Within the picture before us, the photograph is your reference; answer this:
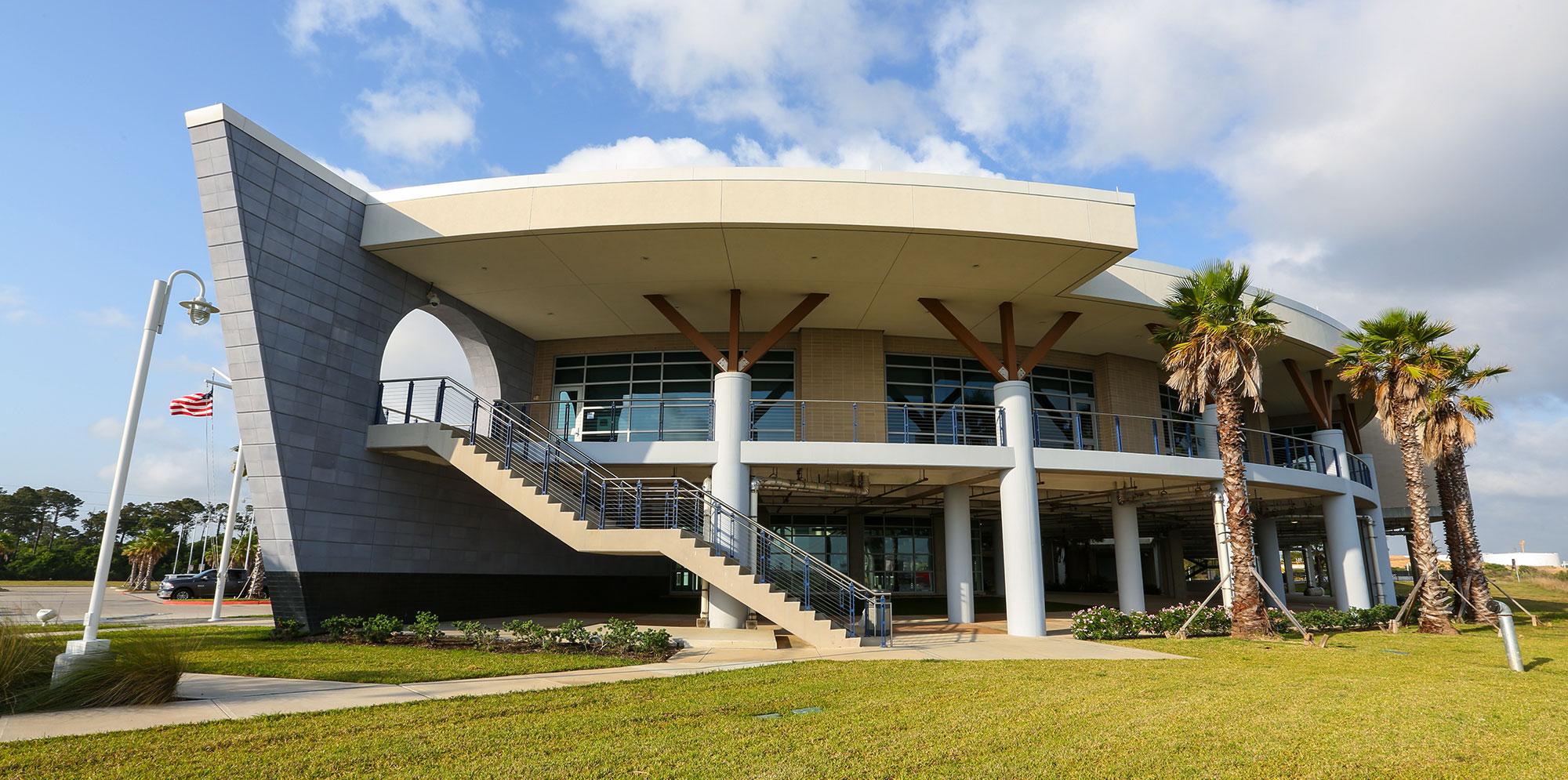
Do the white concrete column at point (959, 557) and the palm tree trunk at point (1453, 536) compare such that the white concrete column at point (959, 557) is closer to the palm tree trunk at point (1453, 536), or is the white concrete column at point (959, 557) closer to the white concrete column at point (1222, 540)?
the white concrete column at point (1222, 540)

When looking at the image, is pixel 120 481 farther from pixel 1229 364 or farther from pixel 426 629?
pixel 1229 364

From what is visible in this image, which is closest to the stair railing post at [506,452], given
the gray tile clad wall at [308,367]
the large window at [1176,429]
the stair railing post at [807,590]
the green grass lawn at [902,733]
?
the gray tile clad wall at [308,367]

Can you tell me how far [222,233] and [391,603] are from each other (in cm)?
782

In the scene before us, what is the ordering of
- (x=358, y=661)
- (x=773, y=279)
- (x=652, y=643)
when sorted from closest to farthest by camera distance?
(x=358, y=661) → (x=652, y=643) → (x=773, y=279)

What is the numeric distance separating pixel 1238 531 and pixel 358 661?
16392 mm

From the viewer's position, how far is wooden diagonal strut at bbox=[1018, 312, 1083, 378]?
19.2 m

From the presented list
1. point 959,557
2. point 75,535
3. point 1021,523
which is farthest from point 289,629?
point 75,535

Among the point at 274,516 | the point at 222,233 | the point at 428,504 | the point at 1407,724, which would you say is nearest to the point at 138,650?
the point at 274,516

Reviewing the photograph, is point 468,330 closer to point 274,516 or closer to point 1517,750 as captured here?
point 274,516

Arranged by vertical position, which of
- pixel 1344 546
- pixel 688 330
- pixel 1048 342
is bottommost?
pixel 1344 546

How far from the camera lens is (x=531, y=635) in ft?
42.8

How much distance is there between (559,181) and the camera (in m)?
15.9

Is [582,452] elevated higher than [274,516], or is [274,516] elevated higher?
[582,452]

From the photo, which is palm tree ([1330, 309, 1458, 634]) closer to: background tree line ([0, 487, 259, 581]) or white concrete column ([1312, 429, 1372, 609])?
white concrete column ([1312, 429, 1372, 609])
